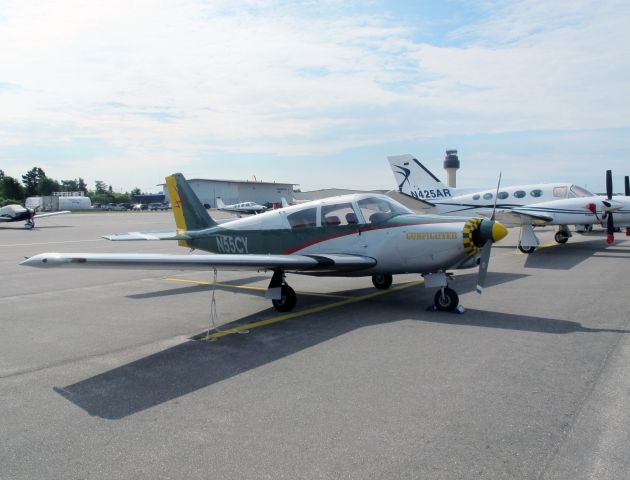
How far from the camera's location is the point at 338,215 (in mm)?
9227

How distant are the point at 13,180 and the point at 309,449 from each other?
126 meters

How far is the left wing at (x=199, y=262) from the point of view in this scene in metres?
5.56

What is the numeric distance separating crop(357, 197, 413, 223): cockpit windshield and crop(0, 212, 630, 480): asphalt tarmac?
1.63 m

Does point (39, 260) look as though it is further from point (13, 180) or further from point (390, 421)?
point (13, 180)

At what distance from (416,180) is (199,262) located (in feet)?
66.7

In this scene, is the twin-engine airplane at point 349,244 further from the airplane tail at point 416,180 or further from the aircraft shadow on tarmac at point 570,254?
the airplane tail at point 416,180

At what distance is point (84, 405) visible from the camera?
14.8ft

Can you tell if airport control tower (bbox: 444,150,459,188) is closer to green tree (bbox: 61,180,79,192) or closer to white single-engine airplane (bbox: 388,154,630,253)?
white single-engine airplane (bbox: 388,154,630,253)

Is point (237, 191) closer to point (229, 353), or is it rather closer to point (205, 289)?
point (205, 289)

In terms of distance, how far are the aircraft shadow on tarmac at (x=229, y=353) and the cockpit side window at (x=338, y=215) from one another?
1.56m

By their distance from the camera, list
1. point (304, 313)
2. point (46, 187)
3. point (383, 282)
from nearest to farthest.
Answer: point (304, 313)
point (383, 282)
point (46, 187)

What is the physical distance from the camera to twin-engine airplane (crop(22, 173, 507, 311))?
7691 mm

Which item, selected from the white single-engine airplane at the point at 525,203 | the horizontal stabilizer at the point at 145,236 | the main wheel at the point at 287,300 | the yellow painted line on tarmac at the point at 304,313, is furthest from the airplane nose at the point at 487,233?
the white single-engine airplane at the point at 525,203

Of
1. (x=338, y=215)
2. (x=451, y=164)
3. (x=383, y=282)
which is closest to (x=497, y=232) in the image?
(x=338, y=215)
